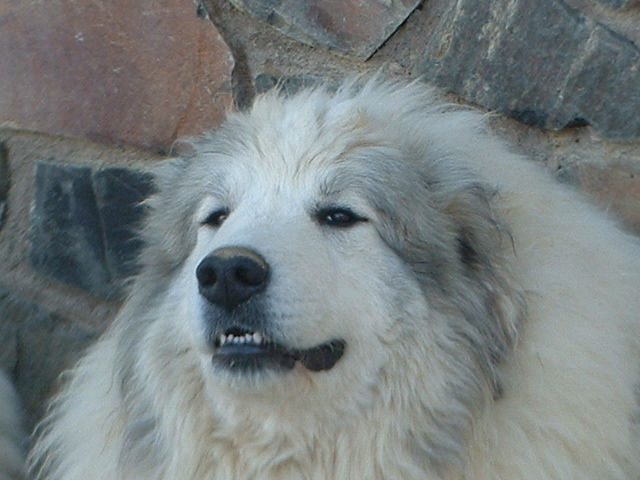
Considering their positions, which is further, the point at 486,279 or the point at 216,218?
the point at 216,218

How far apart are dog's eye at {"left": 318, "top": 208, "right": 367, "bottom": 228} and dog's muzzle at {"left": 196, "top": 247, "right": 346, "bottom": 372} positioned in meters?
0.29

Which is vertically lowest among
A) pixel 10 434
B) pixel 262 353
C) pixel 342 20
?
pixel 10 434

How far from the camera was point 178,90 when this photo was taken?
10.9ft

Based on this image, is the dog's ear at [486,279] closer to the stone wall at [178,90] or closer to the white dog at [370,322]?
the white dog at [370,322]

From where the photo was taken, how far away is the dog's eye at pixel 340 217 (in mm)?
2406

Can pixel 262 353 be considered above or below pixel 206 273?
below

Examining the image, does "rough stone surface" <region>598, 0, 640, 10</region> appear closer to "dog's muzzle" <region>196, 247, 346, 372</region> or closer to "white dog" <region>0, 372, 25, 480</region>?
"dog's muzzle" <region>196, 247, 346, 372</region>

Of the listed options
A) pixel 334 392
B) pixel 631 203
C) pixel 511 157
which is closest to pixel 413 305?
pixel 334 392

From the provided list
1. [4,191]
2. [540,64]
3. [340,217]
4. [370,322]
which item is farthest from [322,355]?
[4,191]

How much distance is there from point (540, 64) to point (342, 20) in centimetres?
63

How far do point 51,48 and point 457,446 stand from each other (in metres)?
1.90

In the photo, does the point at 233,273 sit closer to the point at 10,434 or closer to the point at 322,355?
the point at 322,355

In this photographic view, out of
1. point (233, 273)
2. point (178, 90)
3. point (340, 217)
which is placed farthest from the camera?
point (178, 90)

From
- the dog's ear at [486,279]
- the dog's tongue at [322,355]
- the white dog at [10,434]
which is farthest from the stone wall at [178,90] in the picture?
the dog's tongue at [322,355]
